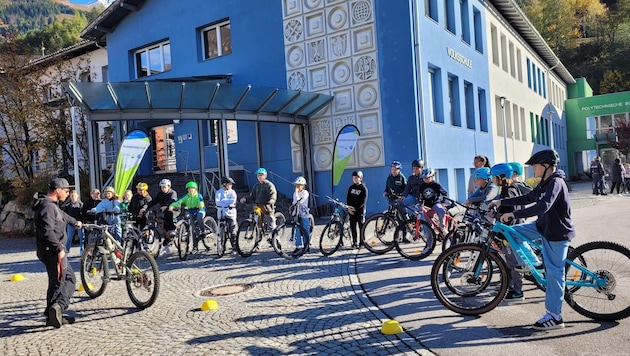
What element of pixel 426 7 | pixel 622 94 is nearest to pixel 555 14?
pixel 622 94

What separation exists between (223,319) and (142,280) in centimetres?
139

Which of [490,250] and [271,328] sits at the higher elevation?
[490,250]

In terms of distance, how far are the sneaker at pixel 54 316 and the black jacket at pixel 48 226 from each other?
2.07 feet

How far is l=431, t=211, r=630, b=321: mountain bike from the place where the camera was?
505 centimetres

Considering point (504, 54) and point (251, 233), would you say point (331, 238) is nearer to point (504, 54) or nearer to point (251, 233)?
point (251, 233)

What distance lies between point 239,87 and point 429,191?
23.6 feet

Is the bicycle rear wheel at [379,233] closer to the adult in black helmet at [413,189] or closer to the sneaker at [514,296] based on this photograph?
the adult in black helmet at [413,189]

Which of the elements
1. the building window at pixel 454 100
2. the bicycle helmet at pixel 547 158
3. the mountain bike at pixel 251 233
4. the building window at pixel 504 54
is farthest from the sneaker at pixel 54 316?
the building window at pixel 504 54

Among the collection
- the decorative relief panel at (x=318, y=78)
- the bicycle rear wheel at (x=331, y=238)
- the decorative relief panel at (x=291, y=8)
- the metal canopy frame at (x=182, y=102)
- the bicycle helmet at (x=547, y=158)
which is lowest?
the bicycle rear wheel at (x=331, y=238)

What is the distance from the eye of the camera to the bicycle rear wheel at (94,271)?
23.7 feet

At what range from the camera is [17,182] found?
20094 millimetres

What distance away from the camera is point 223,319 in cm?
597

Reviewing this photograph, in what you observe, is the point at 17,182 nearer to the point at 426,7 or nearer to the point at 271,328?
the point at 426,7

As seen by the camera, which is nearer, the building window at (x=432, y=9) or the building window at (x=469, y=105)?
the building window at (x=432, y=9)
